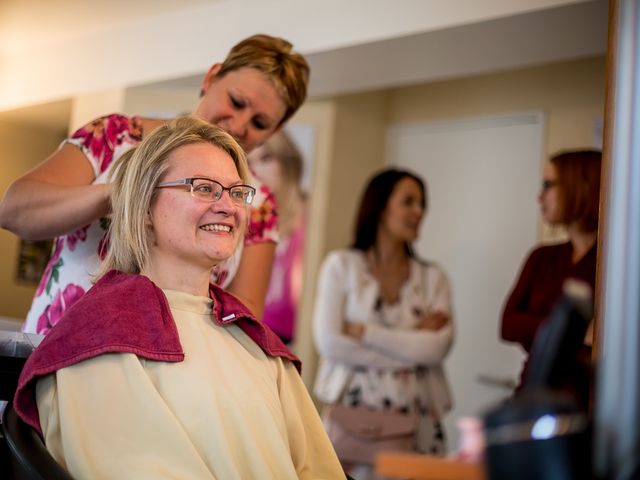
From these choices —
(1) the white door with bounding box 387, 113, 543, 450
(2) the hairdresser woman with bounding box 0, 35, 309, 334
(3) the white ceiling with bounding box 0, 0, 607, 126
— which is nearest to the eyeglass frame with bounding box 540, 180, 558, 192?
(3) the white ceiling with bounding box 0, 0, 607, 126

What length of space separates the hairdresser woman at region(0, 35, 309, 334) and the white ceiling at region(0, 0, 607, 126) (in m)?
0.68

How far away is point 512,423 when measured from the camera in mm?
691

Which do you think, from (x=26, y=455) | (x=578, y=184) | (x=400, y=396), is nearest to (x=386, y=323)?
A: (x=400, y=396)

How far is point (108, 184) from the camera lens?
165cm

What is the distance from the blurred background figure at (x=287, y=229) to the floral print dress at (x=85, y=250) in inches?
104

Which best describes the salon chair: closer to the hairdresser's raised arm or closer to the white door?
the hairdresser's raised arm

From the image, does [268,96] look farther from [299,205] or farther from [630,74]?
[299,205]

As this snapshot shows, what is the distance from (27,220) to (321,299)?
1.60 m

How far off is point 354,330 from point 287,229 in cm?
158

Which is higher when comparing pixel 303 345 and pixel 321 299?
pixel 321 299

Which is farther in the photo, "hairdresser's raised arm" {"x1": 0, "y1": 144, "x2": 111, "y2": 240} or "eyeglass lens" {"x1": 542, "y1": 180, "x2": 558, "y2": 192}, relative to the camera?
"eyeglass lens" {"x1": 542, "y1": 180, "x2": 558, "y2": 192}

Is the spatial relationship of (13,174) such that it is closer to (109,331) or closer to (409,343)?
(109,331)

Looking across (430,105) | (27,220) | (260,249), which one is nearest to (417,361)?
(260,249)

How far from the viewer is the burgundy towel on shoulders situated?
1350 mm
